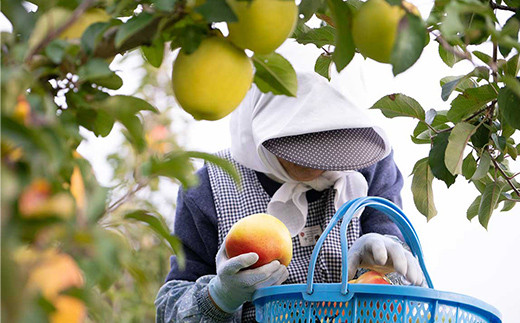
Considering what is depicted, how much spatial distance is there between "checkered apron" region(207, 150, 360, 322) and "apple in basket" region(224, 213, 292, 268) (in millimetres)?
284

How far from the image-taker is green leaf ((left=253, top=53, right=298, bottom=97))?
70 cm

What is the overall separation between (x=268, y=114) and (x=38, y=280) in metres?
1.27

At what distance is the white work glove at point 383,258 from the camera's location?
4.56 feet

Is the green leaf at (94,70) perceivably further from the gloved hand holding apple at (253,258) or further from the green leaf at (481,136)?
the gloved hand holding apple at (253,258)

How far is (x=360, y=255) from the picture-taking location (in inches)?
57.8

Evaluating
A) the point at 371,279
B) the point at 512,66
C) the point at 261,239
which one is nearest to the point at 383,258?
the point at 371,279

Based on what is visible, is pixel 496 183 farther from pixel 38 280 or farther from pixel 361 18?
pixel 38 280

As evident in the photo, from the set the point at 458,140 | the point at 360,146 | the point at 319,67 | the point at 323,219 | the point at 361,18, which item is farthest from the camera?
the point at 323,219

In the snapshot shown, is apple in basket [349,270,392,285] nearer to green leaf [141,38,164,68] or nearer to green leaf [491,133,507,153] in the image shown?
green leaf [491,133,507,153]

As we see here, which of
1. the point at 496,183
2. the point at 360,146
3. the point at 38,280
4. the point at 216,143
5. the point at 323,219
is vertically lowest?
the point at 216,143

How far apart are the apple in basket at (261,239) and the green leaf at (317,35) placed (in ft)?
1.86

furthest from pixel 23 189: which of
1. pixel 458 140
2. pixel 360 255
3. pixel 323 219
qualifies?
pixel 323 219

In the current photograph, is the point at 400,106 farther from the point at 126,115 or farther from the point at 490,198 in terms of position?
the point at 126,115

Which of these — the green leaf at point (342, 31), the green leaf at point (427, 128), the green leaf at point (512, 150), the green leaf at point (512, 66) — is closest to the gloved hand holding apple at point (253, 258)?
the green leaf at point (427, 128)
